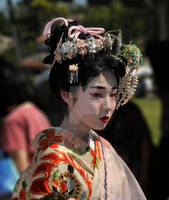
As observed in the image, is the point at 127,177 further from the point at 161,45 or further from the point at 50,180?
the point at 161,45

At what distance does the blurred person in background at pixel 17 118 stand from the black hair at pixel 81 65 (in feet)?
4.17

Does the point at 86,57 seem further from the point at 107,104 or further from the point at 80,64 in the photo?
the point at 107,104

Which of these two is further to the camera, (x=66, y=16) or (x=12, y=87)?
(x=12, y=87)

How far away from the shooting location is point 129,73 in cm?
147

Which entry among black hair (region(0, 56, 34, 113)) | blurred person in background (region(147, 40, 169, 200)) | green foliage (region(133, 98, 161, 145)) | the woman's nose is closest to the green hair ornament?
the woman's nose

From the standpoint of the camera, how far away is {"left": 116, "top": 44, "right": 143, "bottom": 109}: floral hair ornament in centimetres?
146

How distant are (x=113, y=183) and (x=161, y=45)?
2.44 m

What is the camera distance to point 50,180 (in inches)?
52.4

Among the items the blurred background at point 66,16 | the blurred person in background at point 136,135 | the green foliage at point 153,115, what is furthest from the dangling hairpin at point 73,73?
the green foliage at point 153,115

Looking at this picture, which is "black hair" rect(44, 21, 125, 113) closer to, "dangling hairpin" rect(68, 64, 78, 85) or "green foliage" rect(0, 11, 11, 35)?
"dangling hairpin" rect(68, 64, 78, 85)

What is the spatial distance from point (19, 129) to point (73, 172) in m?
1.39

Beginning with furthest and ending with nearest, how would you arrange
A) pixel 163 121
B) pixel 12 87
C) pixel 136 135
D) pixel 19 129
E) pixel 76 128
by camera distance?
pixel 163 121 < pixel 136 135 < pixel 12 87 < pixel 19 129 < pixel 76 128

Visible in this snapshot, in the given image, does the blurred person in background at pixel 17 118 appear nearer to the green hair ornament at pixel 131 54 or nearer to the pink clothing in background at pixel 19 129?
the pink clothing in background at pixel 19 129

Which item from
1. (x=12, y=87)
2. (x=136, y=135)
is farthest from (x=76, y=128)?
(x=136, y=135)
